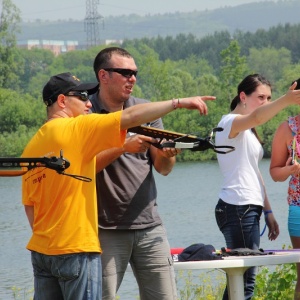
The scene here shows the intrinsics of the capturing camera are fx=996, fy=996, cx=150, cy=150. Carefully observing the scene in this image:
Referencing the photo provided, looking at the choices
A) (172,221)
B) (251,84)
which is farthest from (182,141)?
(172,221)

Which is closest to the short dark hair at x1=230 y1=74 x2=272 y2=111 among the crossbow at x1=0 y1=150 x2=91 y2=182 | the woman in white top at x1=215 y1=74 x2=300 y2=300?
the woman in white top at x1=215 y1=74 x2=300 y2=300

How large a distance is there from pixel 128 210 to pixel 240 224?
87 cm

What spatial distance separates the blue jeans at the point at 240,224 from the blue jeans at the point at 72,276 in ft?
4.62

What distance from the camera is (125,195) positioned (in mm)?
4844

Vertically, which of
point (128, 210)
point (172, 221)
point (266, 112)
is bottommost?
point (172, 221)

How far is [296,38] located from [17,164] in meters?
134

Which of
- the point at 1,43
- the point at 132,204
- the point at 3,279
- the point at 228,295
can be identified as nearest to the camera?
the point at 132,204

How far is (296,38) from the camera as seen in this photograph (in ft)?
443

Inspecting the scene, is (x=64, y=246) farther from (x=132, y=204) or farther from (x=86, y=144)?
(x=132, y=204)

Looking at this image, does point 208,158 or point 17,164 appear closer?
point 17,164

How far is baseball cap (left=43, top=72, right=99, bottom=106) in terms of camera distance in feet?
14.7

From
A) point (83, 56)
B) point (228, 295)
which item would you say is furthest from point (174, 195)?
point (83, 56)

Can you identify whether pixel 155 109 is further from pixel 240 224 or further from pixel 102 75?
pixel 240 224

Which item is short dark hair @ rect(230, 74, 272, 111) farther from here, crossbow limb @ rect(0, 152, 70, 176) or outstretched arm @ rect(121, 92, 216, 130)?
crossbow limb @ rect(0, 152, 70, 176)
